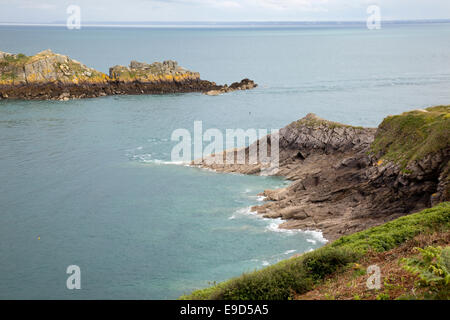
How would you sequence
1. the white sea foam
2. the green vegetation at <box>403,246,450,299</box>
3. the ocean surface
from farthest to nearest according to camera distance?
1. the white sea foam
2. the ocean surface
3. the green vegetation at <box>403,246,450,299</box>

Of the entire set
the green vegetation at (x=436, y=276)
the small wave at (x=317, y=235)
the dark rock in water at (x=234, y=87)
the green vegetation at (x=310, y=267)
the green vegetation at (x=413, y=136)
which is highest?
the dark rock in water at (x=234, y=87)

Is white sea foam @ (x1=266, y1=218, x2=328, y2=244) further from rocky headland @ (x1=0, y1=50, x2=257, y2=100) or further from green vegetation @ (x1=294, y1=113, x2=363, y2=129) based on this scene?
rocky headland @ (x1=0, y1=50, x2=257, y2=100)

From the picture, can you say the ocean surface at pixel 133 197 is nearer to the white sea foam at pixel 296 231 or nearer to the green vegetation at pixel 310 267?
the white sea foam at pixel 296 231

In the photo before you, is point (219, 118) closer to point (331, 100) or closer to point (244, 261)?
point (331, 100)

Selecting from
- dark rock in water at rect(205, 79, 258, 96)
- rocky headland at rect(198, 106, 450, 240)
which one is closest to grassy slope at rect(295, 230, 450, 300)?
rocky headland at rect(198, 106, 450, 240)

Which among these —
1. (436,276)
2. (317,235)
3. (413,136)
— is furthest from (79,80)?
(436,276)

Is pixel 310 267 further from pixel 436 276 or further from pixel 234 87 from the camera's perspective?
pixel 234 87

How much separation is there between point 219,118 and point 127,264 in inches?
2152

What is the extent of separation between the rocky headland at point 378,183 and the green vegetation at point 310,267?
24.0 ft

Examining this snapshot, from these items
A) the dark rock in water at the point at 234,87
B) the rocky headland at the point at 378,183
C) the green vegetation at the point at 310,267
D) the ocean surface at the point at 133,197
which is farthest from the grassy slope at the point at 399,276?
the dark rock in water at the point at 234,87

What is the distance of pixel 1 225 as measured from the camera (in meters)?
41.6

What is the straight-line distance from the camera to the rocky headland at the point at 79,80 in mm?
108375

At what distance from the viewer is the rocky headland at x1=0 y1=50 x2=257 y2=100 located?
356 ft
